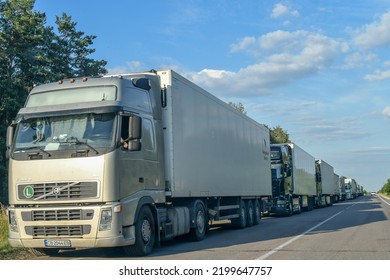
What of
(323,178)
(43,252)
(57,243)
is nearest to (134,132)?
(57,243)

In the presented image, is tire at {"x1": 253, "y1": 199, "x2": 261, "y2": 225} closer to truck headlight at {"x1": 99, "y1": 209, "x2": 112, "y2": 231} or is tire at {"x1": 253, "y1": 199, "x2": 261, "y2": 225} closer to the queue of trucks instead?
the queue of trucks

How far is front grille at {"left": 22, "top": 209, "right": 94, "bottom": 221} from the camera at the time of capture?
9.32m

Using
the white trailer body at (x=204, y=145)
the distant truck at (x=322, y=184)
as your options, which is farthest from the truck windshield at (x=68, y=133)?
the distant truck at (x=322, y=184)

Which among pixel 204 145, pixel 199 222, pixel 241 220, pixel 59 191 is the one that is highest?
pixel 204 145

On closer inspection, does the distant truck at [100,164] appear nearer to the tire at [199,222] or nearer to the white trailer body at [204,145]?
the white trailer body at [204,145]

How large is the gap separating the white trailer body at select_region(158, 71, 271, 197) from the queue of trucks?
0.16 feet

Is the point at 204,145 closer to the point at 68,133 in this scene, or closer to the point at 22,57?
the point at 68,133

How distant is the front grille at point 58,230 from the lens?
30.6 ft

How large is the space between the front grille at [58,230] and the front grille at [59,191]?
22.6 inches

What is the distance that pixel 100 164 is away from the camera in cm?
928

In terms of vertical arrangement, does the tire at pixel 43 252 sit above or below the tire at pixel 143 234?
below

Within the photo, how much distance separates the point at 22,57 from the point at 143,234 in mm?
25926

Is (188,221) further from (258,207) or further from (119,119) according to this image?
(258,207)
